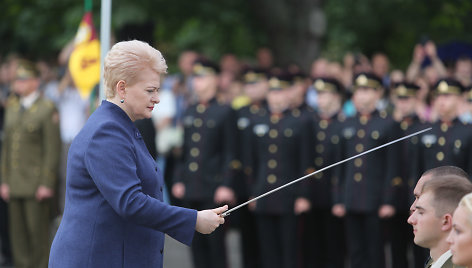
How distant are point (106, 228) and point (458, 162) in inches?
185

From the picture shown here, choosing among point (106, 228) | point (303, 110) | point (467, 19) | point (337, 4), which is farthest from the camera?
point (337, 4)

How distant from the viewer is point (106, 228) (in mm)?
4598

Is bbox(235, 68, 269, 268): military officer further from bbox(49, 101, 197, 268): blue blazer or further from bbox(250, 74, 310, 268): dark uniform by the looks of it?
bbox(49, 101, 197, 268): blue blazer

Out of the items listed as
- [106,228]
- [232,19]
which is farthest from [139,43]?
[232,19]

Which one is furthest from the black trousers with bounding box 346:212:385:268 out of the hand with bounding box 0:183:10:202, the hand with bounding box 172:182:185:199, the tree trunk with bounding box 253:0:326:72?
the tree trunk with bounding box 253:0:326:72

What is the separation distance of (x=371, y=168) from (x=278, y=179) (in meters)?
0.91

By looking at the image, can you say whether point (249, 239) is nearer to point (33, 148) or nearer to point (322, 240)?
point (322, 240)

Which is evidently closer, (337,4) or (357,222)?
(357,222)

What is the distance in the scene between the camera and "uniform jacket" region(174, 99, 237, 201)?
9.52 meters

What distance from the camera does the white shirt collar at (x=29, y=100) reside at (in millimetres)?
10281

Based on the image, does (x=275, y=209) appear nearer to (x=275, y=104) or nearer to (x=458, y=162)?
(x=275, y=104)

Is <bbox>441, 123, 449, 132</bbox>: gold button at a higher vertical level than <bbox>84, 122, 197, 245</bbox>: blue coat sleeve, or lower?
higher

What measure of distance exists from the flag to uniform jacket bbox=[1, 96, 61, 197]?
1.22 m

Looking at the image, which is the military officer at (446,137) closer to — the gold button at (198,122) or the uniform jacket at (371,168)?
the uniform jacket at (371,168)
